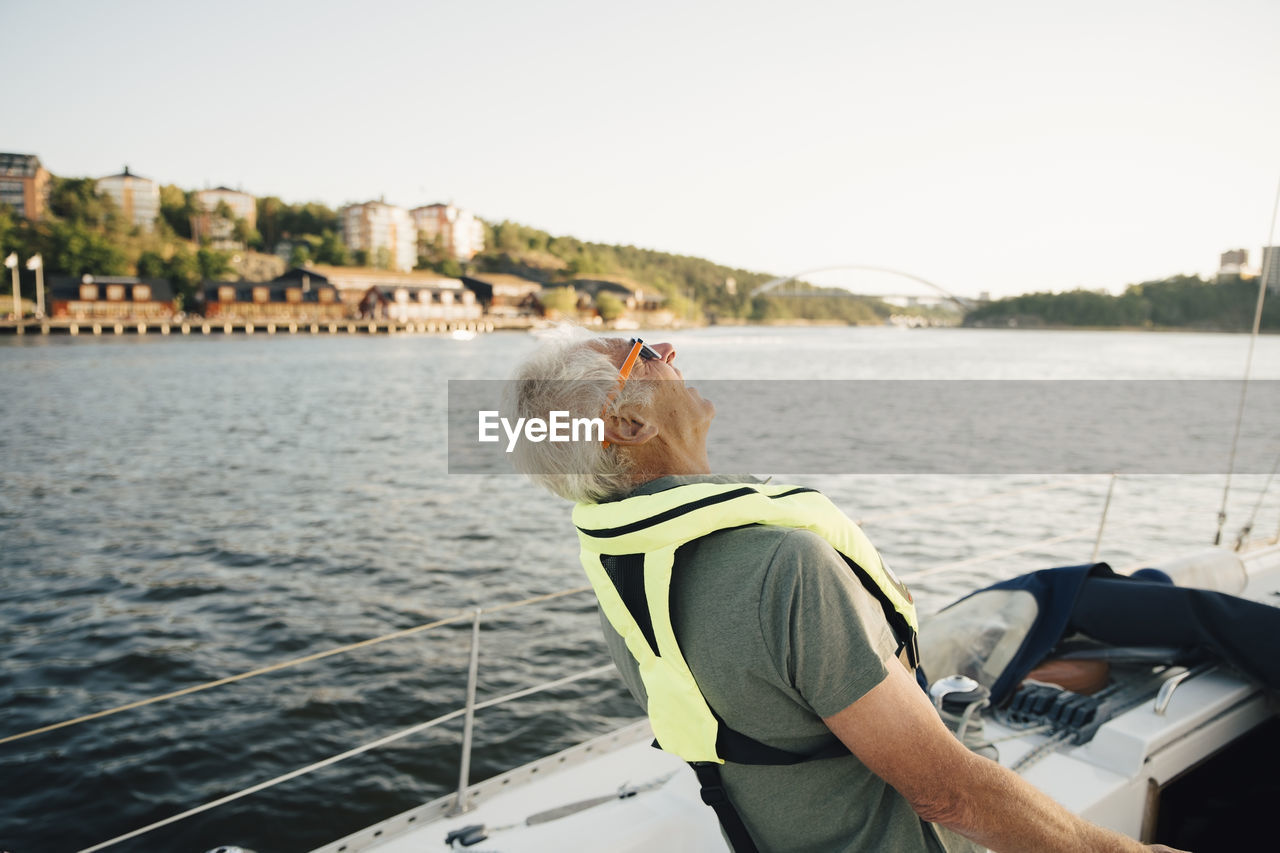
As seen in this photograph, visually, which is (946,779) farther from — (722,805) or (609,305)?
(609,305)

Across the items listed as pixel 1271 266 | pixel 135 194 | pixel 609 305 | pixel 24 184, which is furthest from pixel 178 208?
pixel 1271 266

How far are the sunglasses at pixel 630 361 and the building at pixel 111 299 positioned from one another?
84.8 metres

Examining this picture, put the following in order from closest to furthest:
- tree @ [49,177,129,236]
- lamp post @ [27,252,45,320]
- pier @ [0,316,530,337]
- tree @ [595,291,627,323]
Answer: pier @ [0,316,530,337] → lamp post @ [27,252,45,320] → tree @ [49,177,129,236] → tree @ [595,291,627,323]

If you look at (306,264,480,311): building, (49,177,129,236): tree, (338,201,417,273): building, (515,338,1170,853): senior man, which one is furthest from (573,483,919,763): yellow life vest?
(338,201,417,273): building

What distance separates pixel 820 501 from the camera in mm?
999

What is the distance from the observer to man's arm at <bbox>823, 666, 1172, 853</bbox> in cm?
92

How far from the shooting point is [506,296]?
100125 millimetres

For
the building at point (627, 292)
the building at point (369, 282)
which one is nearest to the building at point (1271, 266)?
the building at point (369, 282)

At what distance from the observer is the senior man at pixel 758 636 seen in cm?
91

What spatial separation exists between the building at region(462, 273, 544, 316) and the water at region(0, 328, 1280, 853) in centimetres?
7700

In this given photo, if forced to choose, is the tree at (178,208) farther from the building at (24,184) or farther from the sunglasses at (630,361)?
the sunglasses at (630,361)

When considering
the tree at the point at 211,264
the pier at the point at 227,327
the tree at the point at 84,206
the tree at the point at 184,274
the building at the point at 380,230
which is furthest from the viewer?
the building at the point at 380,230

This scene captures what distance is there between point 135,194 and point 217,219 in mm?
14231

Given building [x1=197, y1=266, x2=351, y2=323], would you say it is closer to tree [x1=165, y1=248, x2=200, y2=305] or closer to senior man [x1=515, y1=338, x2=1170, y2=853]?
tree [x1=165, y1=248, x2=200, y2=305]
